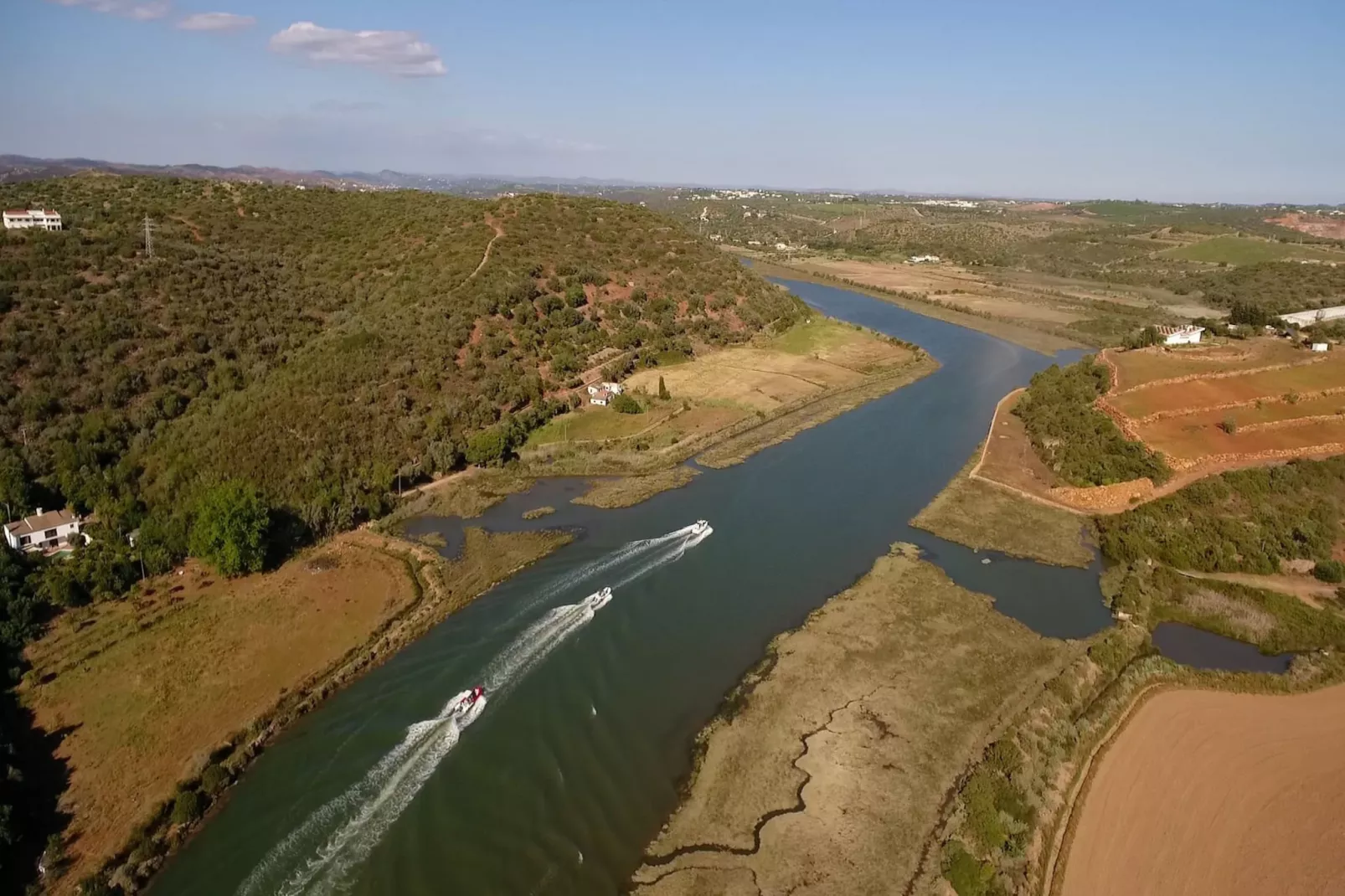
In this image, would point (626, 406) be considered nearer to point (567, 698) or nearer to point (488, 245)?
point (488, 245)

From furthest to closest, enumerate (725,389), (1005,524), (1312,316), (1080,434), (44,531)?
(1312,316)
(725,389)
(1080,434)
(1005,524)
(44,531)

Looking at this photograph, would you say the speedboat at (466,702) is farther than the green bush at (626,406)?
No

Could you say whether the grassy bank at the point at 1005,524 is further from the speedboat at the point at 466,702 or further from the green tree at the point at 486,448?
the speedboat at the point at 466,702

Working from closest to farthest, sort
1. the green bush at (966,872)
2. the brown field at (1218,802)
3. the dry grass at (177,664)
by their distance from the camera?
the green bush at (966,872) → the brown field at (1218,802) → the dry grass at (177,664)

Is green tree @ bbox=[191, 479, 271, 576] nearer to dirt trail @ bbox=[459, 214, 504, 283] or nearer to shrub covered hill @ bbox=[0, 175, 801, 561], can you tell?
shrub covered hill @ bbox=[0, 175, 801, 561]

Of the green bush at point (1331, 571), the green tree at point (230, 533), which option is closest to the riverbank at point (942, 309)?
the green bush at point (1331, 571)

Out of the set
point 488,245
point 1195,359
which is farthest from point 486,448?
point 1195,359
